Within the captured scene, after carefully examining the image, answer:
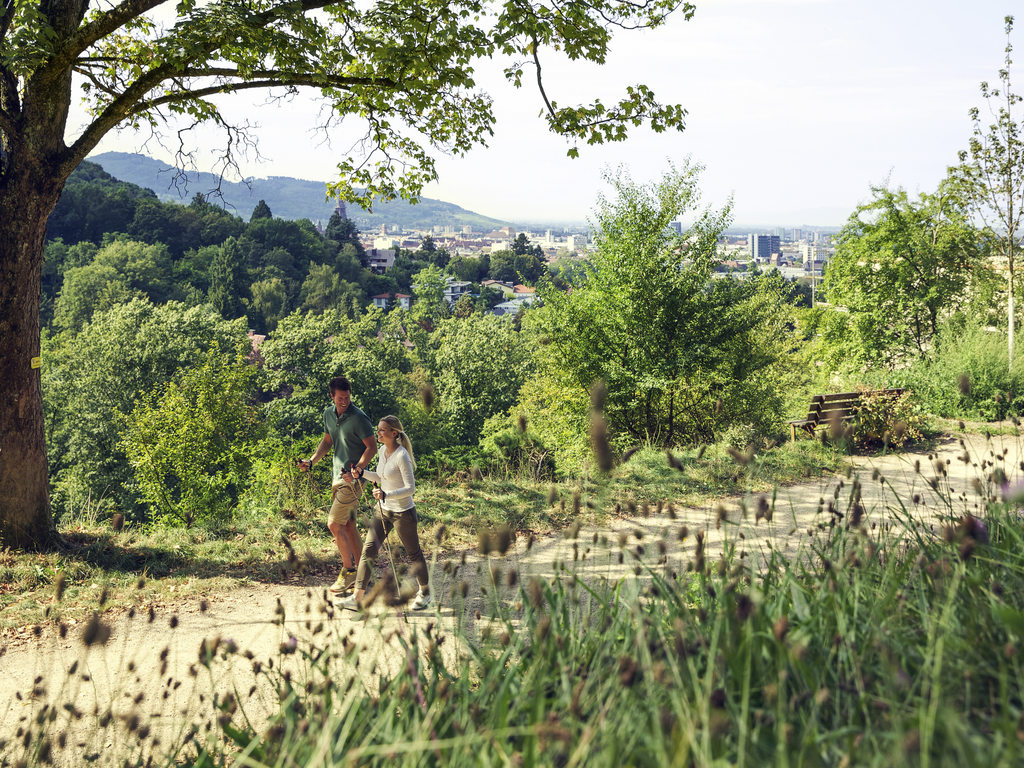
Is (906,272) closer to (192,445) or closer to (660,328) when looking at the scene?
(660,328)

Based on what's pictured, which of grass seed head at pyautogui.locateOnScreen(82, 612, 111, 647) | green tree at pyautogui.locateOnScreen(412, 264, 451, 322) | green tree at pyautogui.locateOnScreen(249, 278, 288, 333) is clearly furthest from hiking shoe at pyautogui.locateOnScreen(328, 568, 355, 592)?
green tree at pyautogui.locateOnScreen(412, 264, 451, 322)

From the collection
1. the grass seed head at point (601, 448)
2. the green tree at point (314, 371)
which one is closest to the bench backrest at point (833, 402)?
the grass seed head at point (601, 448)

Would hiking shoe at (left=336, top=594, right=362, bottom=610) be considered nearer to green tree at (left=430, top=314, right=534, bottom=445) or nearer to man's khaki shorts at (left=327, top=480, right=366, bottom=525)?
man's khaki shorts at (left=327, top=480, right=366, bottom=525)

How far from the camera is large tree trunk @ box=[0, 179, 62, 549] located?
700cm

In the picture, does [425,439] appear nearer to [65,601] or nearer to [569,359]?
[569,359]

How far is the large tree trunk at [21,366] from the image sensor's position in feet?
23.0

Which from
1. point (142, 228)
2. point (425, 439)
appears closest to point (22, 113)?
point (425, 439)

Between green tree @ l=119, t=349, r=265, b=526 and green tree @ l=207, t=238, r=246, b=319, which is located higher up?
green tree @ l=207, t=238, r=246, b=319

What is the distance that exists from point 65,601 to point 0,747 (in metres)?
3.14

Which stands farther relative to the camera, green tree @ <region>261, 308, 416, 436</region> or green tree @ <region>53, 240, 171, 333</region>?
green tree @ <region>53, 240, 171, 333</region>

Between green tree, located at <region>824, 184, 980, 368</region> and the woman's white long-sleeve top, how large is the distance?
23.0 meters

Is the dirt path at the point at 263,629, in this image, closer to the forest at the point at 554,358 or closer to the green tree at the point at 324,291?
the forest at the point at 554,358

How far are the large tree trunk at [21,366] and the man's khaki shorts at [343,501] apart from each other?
11.4 feet

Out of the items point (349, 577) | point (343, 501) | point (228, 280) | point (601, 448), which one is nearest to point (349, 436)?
point (343, 501)
